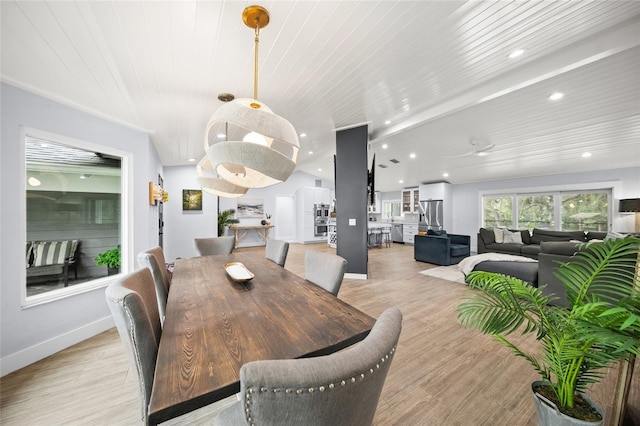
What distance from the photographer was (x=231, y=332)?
1.06 m

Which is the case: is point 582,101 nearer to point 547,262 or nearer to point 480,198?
point 547,262

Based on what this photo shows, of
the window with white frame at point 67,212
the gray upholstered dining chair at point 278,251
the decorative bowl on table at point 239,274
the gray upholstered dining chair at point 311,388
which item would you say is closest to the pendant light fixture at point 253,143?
the decorative bowl on table at point 239,274

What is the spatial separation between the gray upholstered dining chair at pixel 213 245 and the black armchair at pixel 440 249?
467 cm

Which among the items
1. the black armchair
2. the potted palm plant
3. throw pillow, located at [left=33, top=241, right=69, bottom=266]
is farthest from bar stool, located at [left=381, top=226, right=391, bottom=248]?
throw pillow, located at [left=33, top=241, right=69, bottom=266]

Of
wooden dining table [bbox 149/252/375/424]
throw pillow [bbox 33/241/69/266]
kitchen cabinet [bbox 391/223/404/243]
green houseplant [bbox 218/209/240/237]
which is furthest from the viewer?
kitchen cabinet [bbox 391/223/404/243]

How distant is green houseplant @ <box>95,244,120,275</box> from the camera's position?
2.78 m

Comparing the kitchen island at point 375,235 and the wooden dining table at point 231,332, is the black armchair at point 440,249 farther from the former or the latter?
the wooden dining table at point 231,332

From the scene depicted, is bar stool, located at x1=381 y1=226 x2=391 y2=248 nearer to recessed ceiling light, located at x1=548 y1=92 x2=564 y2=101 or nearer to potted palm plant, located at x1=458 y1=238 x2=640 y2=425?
recessed ceiling light, located at x1=548 y1=92 x2=564 y2=101

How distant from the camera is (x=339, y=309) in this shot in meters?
1.31

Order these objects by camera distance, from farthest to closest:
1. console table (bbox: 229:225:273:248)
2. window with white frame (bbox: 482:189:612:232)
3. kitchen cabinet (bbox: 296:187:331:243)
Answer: kitchen cabinet (bbox: 296:187:331:243)
console table (bbox: 229:225:273:248)
window with white frame (bbox: 482:189:612:232)

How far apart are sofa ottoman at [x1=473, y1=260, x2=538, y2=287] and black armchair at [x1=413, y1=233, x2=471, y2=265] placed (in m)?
1.52

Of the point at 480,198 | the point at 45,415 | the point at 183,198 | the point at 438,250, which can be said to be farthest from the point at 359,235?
the point at 480,198

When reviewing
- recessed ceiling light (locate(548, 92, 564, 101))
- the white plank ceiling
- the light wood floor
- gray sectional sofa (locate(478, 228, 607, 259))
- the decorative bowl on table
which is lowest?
the light wood floor

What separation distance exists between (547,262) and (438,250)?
247 cm
